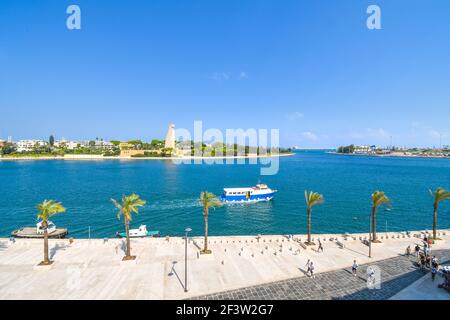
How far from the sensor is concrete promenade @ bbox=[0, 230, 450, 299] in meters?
19.2

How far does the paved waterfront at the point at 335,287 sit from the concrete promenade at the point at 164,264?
870mm

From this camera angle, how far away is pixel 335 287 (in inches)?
778

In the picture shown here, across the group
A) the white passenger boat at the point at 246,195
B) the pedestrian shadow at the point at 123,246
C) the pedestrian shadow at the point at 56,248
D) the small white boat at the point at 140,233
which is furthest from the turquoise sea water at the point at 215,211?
the pedestrian shadow at the point at 123,246

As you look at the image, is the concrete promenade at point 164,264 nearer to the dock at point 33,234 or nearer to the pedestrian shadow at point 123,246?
the pedestrian shadow at point 123,246

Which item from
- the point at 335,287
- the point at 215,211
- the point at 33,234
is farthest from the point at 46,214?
the point at 215,211

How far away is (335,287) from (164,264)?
1538 cm

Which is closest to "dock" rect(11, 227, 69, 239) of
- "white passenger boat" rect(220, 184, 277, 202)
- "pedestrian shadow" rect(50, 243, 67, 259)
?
"pedestrian shadow" rect(50, 243, 67, 259)

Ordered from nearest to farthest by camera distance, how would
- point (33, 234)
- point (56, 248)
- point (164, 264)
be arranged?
point (164, 264) < point (56, 248) < point (33, 234)

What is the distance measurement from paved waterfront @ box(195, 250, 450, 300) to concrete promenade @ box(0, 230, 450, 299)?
0.87 meters

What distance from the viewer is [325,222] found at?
152 feet

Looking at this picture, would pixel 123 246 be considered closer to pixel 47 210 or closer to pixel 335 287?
pixel 47 210

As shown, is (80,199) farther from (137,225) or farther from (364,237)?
(364,237)
